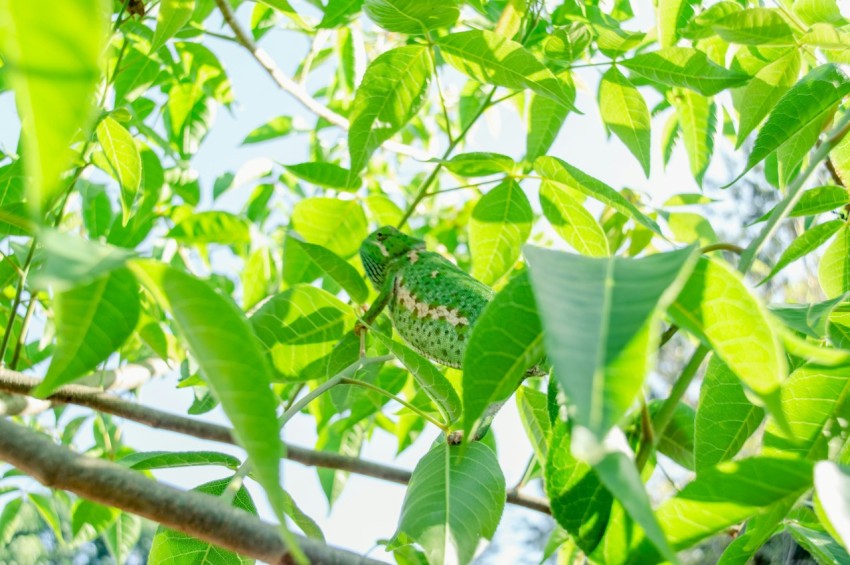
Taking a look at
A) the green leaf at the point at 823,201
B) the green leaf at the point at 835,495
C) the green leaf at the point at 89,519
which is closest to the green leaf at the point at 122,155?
the green leaf at the point at 89,519

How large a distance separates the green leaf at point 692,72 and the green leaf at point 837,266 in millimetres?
337

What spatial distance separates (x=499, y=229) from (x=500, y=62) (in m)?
0.45

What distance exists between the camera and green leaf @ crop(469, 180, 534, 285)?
1.78m

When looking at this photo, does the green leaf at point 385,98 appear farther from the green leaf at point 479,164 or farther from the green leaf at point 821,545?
the green leaf at point 821,545

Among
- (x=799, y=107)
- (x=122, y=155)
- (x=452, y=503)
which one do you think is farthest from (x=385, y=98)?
(x=452, y=503)

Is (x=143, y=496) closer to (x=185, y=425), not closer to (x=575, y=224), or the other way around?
(x=575, y=224)

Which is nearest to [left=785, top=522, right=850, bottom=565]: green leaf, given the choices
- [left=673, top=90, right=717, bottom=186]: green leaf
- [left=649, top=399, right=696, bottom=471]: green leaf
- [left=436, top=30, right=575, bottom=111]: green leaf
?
[left=649, top=399, right=696, bottom=471]: green leaf

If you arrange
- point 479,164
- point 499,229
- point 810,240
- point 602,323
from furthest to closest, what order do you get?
1. point 499,229
2. point 479,164
3. point 810,240
4. point 602,323

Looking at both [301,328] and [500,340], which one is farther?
[301,328]

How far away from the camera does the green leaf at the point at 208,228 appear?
2.42 m

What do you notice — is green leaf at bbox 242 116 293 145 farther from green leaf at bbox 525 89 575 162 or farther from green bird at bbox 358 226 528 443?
green leaf at bbox 525 89 575 162

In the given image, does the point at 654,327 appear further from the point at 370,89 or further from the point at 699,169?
the point at 699,169

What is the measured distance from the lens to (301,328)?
1602mm

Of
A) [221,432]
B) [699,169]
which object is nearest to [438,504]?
[221,432]
